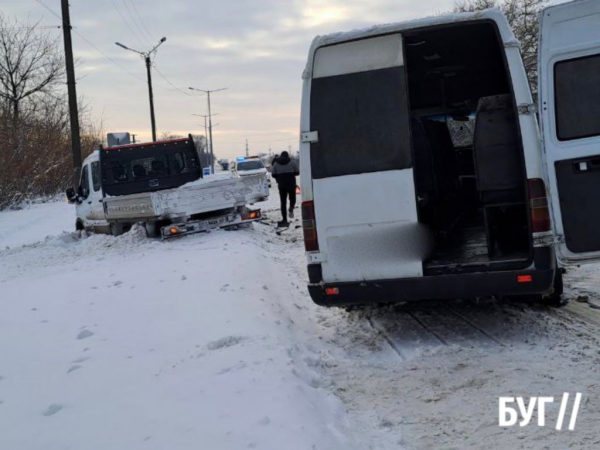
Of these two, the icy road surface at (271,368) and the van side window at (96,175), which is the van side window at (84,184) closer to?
the van side window at (96,175)

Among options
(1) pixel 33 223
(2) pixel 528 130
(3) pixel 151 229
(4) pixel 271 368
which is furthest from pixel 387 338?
(1) pixel 33 223

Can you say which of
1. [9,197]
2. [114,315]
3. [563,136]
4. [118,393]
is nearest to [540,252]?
[563,136]

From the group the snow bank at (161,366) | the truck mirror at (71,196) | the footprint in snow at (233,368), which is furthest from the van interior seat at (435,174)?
the truck mirror at (71,196)

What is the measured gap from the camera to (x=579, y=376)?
4.08 m

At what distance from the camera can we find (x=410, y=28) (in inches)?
192

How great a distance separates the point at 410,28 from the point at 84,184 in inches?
459

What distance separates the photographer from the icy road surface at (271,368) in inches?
135

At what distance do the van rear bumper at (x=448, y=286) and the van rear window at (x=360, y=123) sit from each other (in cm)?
96

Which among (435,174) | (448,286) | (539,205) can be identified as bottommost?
(448,286)

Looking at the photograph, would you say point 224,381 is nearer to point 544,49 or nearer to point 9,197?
point 544,49

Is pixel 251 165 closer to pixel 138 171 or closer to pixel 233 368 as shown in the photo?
pixel 138 171

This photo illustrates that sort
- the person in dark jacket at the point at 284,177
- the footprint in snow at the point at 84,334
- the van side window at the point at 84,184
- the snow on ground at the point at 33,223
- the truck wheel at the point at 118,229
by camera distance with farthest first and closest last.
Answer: the snow on ground at the point at 33,223 → the person in dark jacket at the point at 284,177 → the van side window at the point at 84,184 → the truck wheel at the point at 118,229 → the footprint in snow at the point at 84,334

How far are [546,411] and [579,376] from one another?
65 cm

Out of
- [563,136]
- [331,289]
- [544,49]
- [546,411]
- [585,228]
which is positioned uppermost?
[544,49]
